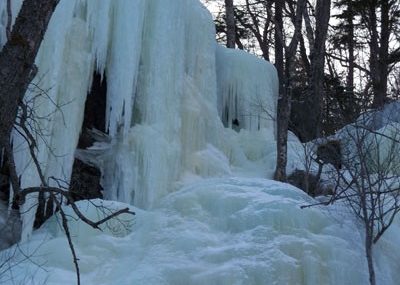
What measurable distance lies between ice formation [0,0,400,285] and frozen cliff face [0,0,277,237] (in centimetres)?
2

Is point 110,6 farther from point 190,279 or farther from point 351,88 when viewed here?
point 351,88

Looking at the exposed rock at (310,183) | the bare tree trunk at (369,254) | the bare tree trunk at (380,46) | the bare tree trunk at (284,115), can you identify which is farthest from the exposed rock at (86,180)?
the bare tree trunk at (380,46)

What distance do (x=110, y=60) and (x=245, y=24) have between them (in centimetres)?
1007

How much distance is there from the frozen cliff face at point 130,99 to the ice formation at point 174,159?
0.02m

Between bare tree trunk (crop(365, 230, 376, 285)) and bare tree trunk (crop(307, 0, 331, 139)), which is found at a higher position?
bare tree trunk (crop(307, 0, 331, 139))

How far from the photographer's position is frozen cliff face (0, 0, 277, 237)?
7.88 m

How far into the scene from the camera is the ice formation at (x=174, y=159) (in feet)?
20.4

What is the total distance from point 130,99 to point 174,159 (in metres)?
1.04

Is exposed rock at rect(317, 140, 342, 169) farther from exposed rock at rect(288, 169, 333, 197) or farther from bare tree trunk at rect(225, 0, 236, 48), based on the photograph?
bare tree trunk at rect(225, 0, 236, 48)

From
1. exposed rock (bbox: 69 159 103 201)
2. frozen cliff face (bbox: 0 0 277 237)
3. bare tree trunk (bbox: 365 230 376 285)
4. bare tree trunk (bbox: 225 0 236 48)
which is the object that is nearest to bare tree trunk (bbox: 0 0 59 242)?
bare tree trunk (bbox: 365 230 376 285)

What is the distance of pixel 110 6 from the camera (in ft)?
29.3

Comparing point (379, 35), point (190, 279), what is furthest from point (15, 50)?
point (379, 35)

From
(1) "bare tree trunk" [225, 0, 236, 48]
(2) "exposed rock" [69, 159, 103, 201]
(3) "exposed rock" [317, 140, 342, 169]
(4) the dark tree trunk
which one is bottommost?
(2) "exposed rock" [69, 159, 103, 201]

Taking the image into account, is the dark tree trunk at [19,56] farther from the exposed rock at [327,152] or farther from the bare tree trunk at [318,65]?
the bare tree trunk at [318,65]
